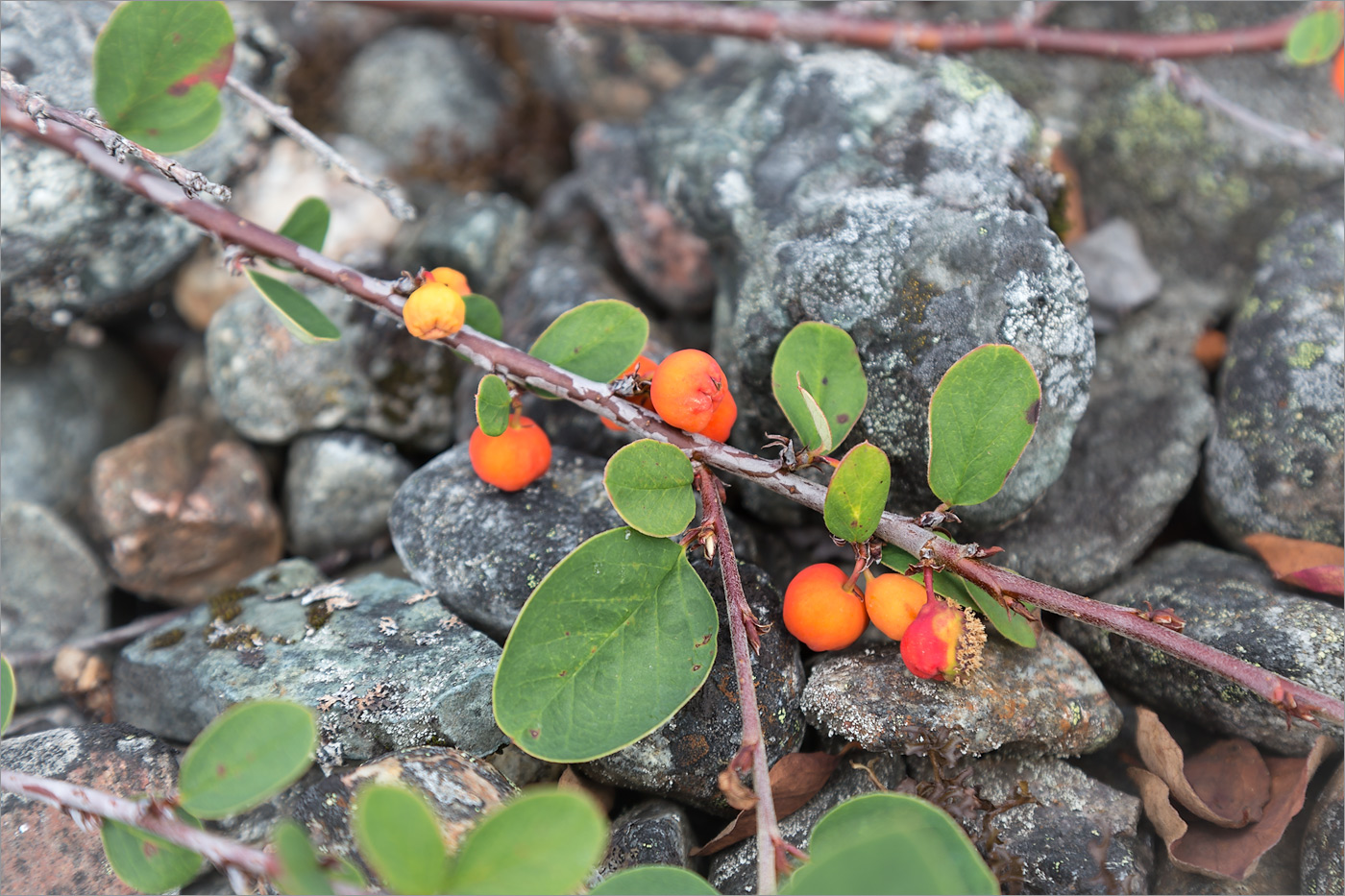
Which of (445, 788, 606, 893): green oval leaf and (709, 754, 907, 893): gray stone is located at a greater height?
(445, 788, 606, 893): green oval leaf

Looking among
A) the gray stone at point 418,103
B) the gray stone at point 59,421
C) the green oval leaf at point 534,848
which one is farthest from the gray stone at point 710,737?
the gray stone at point 418,103

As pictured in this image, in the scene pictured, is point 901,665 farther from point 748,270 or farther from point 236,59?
point 236,59

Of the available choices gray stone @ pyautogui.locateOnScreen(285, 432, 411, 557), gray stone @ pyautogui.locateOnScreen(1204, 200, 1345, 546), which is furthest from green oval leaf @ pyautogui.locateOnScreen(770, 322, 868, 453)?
gray stone @ pyautogui.locateOnScreen(285, 432, 411, 557)

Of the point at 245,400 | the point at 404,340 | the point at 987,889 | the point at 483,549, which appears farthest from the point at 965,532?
the point at 245,400

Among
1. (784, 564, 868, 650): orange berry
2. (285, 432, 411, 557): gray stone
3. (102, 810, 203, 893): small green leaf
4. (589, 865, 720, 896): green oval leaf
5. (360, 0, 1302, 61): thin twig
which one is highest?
(360, 0, 1302, 61): thin twig

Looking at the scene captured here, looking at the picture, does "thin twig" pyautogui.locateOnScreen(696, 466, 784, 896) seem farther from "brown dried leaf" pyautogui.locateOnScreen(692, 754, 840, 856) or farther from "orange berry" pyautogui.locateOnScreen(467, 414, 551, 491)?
"orange berry" pyautogui.locateOnScreen(467, 414, 551, 491)

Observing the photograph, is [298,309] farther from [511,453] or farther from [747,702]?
[747,702]
